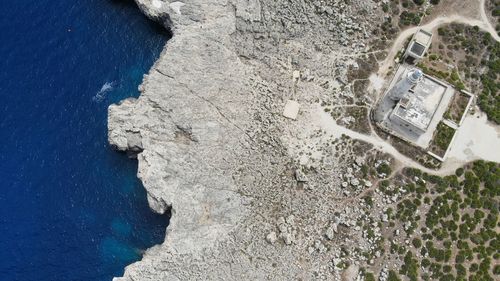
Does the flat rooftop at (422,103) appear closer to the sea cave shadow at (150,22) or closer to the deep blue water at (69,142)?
the sea cave shadow at (150,22)

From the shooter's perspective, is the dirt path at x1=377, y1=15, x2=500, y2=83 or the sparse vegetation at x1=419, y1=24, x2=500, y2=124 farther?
the dirt path at x1=377, y1=15, x2=500, y2=83

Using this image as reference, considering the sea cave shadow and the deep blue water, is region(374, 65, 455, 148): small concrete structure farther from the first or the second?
the deep blue water

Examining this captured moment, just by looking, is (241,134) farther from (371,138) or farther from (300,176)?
(371,138)

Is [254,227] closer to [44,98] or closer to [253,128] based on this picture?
[253,128]

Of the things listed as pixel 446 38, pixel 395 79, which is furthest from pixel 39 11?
pixel 446 38

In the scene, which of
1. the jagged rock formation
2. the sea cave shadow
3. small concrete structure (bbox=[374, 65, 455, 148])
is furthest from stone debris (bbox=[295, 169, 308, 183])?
the sea cave shadow

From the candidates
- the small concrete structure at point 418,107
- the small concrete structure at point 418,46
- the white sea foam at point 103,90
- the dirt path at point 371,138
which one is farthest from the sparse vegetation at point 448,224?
the white sea foam at point 103,90
